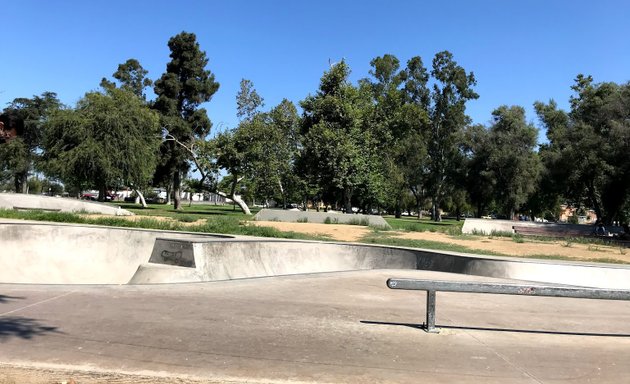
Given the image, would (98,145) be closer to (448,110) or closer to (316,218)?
(316,218)

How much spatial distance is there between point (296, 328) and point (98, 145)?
116 feet

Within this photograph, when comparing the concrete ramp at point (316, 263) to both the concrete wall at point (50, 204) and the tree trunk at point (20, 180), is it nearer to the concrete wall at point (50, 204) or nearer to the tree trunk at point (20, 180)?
the concrete wall at point (50, 204)

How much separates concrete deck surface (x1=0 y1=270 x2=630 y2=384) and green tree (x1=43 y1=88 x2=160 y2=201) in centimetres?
3100

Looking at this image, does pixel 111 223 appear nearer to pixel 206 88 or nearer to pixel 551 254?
pixel 551 254

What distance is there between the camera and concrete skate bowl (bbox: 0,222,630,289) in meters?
11.0

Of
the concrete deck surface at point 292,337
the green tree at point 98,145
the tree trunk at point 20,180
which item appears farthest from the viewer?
the tree trunk at point 20,180

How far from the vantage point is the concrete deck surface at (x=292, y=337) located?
459 cm

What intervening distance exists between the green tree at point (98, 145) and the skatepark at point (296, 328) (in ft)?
96.1

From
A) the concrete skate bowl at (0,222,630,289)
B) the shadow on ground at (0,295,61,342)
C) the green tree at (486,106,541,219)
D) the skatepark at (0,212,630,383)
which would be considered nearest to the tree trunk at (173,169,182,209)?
the green tree at (486,106,541,219)

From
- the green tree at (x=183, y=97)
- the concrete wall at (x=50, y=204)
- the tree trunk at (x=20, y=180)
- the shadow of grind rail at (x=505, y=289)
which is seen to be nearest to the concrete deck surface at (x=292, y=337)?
the shadow of grind rail at (x=505, y=289)

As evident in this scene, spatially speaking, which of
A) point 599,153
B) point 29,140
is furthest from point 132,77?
point 599,153

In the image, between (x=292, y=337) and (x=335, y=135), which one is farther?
(x=335, y=135)

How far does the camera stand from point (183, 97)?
5181 cm

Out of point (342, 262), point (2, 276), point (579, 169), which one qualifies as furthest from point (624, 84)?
point (2, 276)
